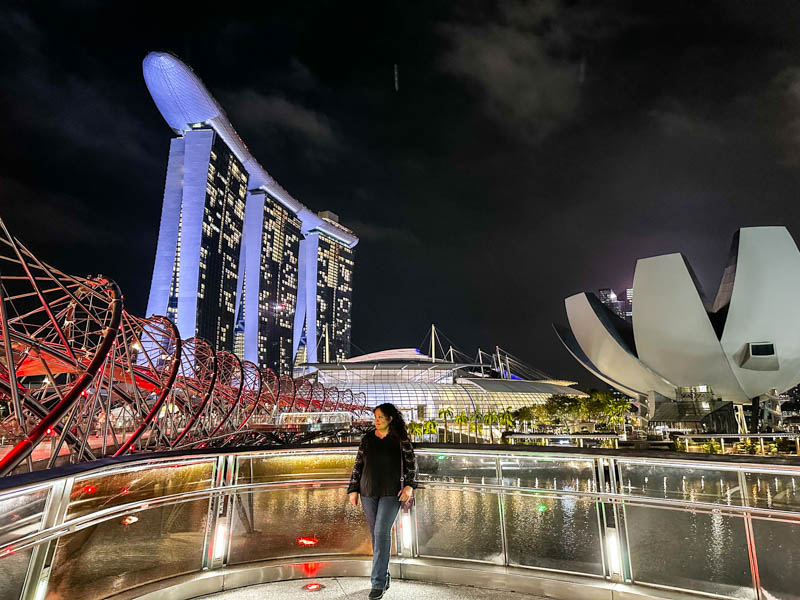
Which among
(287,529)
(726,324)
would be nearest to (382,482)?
(287,529)

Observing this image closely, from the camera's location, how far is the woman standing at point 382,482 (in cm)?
414

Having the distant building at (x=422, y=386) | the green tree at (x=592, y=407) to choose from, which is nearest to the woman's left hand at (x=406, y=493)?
the green tree at (x=592, y=407)

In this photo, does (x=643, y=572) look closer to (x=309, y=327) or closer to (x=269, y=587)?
(x=269, y=587)

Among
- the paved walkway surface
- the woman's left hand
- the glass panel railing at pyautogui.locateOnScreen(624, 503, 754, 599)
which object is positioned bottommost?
the paved walkway surface

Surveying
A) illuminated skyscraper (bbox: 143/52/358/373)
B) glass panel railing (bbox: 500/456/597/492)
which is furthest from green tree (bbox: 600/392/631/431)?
illuminated skyscraper (bbox: 143/52/358/373)

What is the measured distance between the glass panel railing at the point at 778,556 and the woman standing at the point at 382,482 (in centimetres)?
265

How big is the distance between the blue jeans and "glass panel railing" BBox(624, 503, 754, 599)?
6.51 feet

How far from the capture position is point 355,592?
4.37 metres

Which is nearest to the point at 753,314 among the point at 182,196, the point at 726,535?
the point at 726,535

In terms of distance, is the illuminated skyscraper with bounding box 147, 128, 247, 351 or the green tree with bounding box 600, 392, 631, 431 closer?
the green tree with bounding box 600, 392, 631, 431

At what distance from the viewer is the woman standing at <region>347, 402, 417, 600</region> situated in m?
4.14

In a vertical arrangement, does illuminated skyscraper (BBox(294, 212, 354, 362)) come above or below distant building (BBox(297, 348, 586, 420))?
above

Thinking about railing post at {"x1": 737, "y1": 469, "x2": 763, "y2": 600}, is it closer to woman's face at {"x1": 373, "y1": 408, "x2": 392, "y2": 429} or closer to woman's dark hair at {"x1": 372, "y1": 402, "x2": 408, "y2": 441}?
woman's dark hair at {"x1": 372, "y1": 402, "x2": 408, "y2": 441}

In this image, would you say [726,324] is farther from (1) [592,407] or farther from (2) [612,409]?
(1) [592,407]
